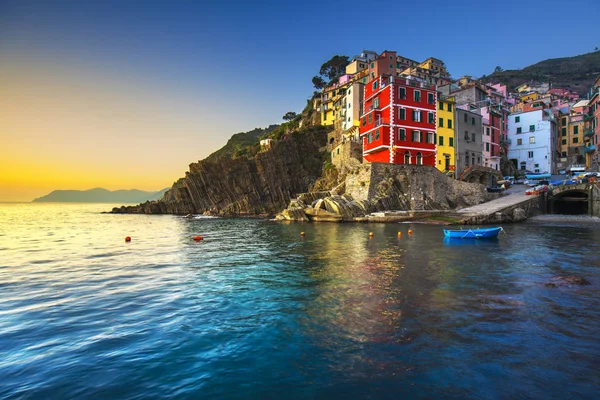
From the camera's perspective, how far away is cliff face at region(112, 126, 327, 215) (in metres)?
83.6

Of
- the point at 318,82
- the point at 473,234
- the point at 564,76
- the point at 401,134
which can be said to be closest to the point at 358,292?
the point at 473,234

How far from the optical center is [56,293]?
49.5ft

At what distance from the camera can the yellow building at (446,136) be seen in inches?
2255

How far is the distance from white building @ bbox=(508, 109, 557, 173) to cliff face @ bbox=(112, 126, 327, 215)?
48.0 m

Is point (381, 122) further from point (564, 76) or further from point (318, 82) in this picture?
point (564, 76)

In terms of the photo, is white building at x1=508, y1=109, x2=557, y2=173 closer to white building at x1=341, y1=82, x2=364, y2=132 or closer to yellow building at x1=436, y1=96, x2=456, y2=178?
yellow building at x1=436, y1=96, x2=456, y2=178

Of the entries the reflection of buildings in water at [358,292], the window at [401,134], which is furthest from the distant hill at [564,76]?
the reflection of buildings in water at [358,292]

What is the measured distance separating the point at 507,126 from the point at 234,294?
89.2m

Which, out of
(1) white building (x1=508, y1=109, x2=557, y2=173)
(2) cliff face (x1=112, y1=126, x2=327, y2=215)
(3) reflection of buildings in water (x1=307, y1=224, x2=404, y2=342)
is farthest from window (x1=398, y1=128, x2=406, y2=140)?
(1) white building (x1=508, y1=109, x2=557, y2=173)

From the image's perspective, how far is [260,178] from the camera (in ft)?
281

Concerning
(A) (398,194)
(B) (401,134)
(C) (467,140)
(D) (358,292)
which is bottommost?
(D) (358,292)

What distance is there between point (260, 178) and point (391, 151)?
138 ft

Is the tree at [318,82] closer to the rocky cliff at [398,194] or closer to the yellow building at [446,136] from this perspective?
the yellow building at [446,136]

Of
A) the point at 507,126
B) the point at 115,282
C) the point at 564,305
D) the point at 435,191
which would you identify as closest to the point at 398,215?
the point at 435,191
